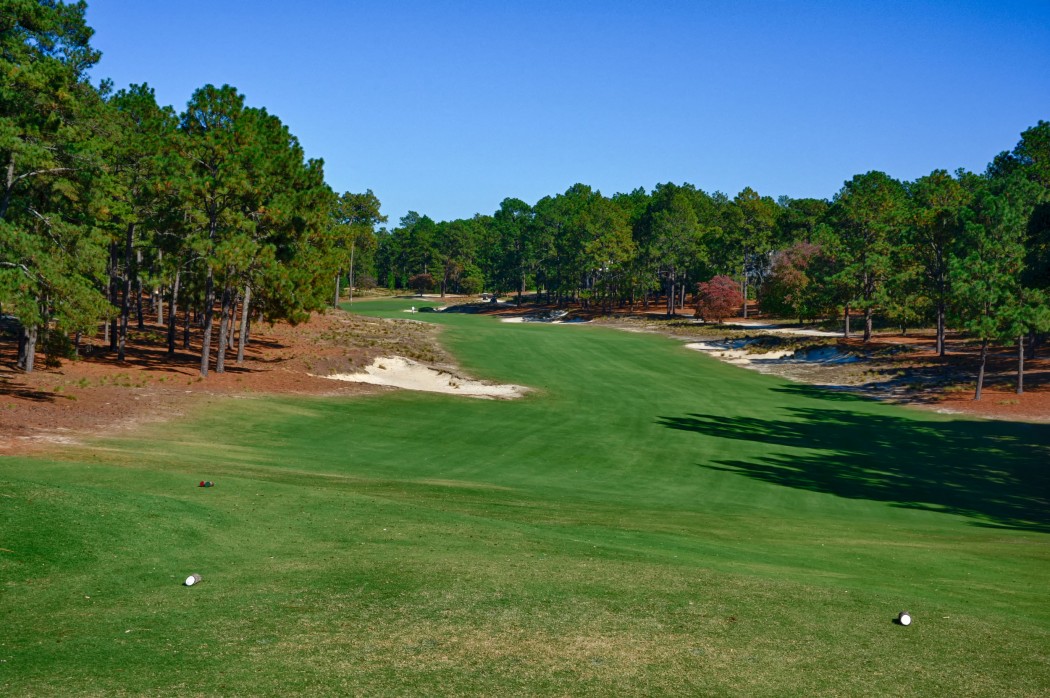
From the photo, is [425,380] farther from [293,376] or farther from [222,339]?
[222,339]

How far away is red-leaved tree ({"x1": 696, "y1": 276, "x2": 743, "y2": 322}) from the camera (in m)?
104

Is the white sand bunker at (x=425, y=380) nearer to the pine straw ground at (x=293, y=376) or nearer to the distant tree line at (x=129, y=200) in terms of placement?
the pine straw ground at (x=293, y=376)

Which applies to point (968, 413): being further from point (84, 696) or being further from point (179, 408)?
point (84, 696)

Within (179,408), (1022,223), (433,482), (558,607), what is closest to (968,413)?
(1022,223)

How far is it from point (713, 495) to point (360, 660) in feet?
61.3

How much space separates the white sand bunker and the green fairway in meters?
19.3

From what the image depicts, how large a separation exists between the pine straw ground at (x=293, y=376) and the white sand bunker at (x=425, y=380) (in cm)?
148

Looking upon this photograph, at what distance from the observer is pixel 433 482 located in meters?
23.7

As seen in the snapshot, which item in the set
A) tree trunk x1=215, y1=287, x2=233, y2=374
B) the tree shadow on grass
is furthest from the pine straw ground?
the tree shadow on grass

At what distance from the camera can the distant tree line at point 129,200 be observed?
91.6ft

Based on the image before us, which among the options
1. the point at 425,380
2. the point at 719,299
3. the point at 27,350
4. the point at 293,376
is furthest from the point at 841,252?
the point at 27,350

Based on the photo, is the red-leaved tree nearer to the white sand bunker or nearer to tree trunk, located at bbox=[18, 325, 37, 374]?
the white sand bunker

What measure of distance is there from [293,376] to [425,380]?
824 centimetres

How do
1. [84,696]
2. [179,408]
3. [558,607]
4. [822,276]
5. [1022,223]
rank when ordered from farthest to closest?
1. [822,276]
2. [1022,223]
3. [179,408]
4. [558,607]
5. [84,696]
